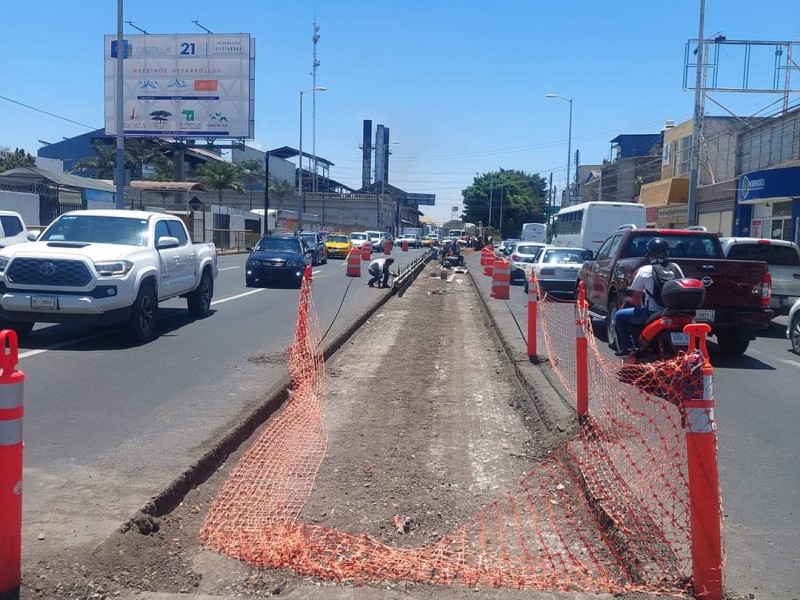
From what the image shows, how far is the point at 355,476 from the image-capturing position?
6391 millimetres

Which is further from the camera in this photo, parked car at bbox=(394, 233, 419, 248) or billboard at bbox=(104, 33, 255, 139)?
parked car at bbox=(394, 233, 419, 248)

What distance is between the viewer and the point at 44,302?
1104 cm

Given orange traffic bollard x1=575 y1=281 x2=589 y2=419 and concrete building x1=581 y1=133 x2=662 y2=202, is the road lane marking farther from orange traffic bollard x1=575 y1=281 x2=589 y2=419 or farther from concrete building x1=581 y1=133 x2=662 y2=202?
concrete building x1=581 y1=133 x2=662 y2=202

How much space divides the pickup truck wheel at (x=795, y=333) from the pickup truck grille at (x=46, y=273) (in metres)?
11.4

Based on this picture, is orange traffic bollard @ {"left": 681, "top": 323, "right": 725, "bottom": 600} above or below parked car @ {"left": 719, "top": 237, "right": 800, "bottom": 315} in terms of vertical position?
below

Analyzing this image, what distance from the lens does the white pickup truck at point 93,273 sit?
11.1m

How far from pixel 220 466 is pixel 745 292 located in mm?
8565

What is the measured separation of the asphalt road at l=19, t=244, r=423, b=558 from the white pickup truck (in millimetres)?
504

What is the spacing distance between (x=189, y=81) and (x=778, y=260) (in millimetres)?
35503

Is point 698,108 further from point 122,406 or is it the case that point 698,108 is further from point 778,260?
point 122,406

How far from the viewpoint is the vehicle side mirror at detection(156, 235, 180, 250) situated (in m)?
12.9

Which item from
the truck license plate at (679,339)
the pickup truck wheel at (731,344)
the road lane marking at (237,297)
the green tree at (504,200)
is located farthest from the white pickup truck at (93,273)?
the green tree at (504,200)

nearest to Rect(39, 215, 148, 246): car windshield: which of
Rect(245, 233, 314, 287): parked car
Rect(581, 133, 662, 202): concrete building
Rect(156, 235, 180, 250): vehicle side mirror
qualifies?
Rect(156, 235, 180, 250): vehicle side mirror

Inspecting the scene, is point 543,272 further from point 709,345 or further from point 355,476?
point 355,476
